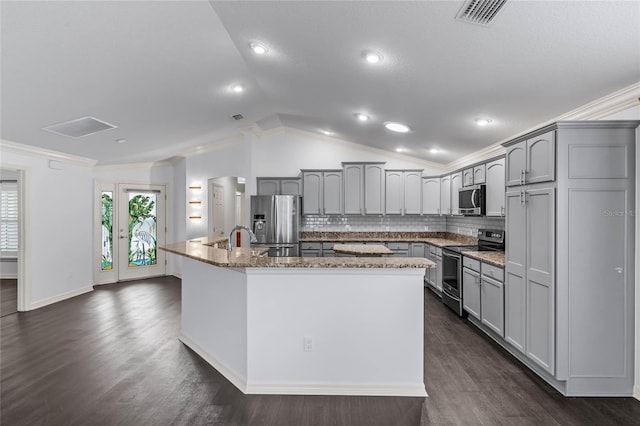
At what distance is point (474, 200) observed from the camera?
4.69m

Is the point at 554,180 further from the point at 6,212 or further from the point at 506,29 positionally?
the point at 6,212

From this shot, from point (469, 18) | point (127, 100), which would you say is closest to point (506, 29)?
point (469, 18)

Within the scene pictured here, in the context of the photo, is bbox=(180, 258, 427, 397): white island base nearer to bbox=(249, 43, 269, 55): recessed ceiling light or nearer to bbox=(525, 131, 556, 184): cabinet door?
bbox=(525, 131, 556, 184): cabinet door

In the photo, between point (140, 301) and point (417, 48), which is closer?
point (417, 48)

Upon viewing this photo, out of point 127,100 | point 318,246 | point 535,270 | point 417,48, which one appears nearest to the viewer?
point 417,48

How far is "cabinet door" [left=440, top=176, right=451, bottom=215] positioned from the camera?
19.4 ft

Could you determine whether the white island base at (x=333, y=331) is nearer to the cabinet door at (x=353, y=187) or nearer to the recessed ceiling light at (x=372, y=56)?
the recessed ceiling light at (x=372, y=56)

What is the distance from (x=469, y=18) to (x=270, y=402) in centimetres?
294

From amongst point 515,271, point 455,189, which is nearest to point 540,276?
point 515,271

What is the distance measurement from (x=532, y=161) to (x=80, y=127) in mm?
5122

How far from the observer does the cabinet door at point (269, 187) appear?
21.6ft

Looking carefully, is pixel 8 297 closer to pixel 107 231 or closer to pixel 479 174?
pixel 107 231

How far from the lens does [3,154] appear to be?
440 centimetres

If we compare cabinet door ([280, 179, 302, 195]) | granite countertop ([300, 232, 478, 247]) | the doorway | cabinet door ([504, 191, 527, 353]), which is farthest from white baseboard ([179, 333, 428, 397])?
the doorway
